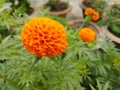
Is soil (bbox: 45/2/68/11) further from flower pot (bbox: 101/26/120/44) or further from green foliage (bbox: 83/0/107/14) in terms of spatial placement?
flower pot (bbox: 101/26/120/44)

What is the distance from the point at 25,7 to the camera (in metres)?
2.43

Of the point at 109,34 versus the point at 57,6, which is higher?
the point at 57,6

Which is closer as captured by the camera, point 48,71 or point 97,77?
point 48,71

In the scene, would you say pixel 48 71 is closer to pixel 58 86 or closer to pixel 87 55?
pixel 58 86

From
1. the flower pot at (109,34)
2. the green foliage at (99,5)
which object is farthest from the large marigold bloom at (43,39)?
the green foliage at (99,5)

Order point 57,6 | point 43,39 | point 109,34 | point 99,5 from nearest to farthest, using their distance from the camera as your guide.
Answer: point 43,39 < point 109,34 < point 99,5 < point 57,6

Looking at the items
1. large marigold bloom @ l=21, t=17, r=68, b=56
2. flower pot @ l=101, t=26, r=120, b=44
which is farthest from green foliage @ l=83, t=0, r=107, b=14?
large marigold bloom @ l=21, t=17, r=68, b=56

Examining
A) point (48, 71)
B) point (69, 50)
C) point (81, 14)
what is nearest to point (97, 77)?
point (69, 50)

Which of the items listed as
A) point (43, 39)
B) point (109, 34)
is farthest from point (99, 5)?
point (43, 39)

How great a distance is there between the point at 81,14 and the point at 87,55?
1.94 metres

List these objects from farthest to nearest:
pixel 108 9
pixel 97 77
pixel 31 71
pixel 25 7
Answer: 1. pixel 108 9
2. pixel 25 7
3. pixel 97 77
4. pixel 31 71

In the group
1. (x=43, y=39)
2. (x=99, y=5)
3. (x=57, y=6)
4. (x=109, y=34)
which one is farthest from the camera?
(x=57, y=6)

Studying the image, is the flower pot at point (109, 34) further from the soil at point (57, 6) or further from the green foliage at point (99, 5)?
the soil at point (57, 6)

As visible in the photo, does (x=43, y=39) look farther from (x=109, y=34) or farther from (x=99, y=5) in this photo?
(x=99, y=5)
